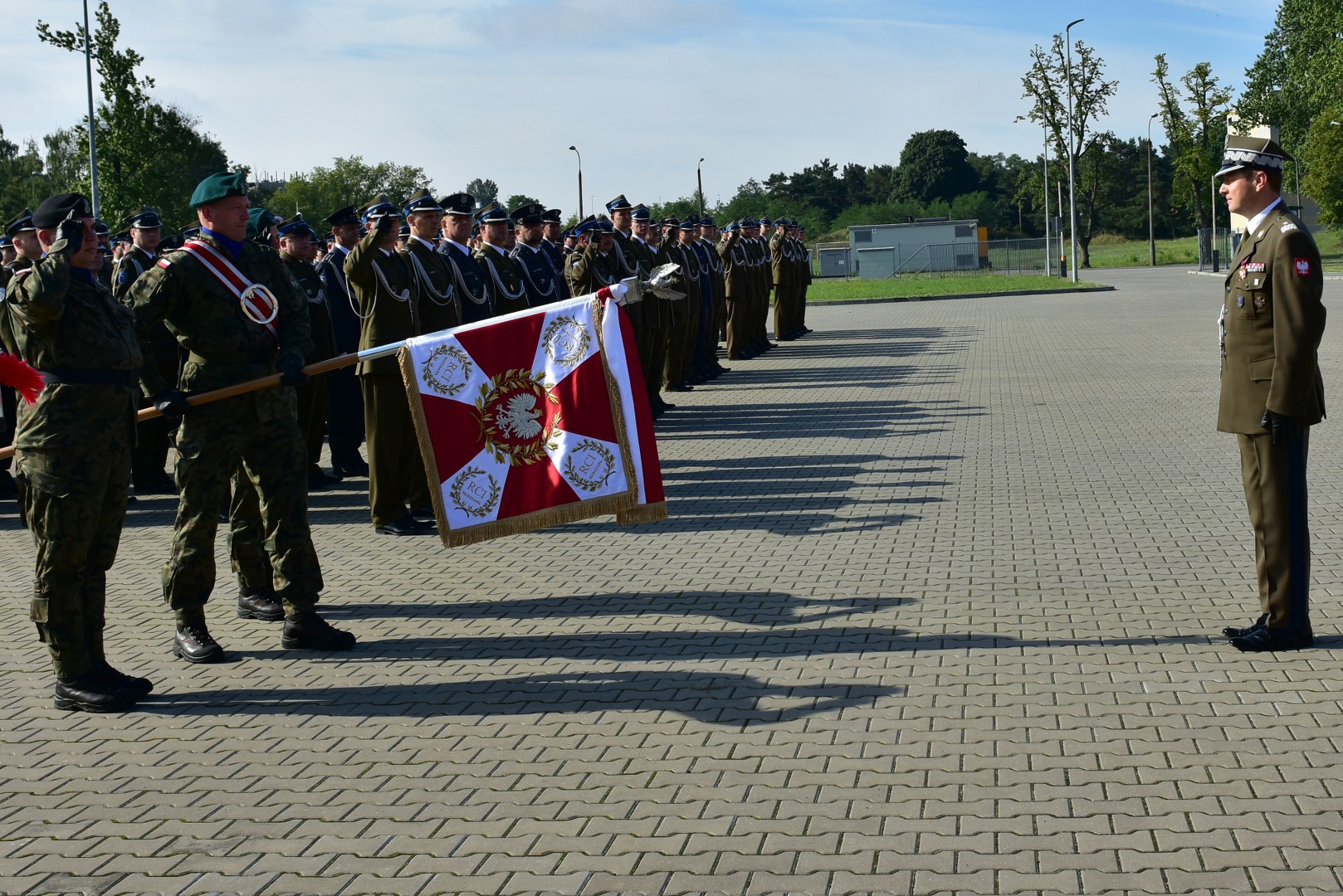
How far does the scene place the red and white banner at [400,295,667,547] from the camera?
7.24 metres

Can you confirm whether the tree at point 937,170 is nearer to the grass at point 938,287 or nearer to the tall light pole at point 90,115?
the grass at point 938,287

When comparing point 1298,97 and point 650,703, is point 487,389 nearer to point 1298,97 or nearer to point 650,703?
point 650,703

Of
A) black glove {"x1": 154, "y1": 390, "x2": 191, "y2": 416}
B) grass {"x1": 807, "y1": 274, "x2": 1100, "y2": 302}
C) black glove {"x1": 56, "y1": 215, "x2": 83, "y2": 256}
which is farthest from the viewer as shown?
grass {"x1": 807, "y1": 274, "x2": 1100, "y2": 302}

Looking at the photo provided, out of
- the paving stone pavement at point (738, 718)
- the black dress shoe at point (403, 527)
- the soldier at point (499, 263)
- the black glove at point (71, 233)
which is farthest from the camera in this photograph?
the soldier at point (499, 263)

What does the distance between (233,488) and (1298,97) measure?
92.8 metres

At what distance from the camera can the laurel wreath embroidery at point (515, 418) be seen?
288 inches

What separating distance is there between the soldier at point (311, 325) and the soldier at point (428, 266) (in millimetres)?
1354

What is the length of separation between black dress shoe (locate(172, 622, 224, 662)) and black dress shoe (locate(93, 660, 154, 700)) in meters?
0.51

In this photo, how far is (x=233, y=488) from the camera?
25.4 feet

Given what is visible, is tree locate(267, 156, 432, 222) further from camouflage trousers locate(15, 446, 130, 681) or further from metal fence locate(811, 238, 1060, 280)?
camouflage trousers locate(15, 446, 130, 681)

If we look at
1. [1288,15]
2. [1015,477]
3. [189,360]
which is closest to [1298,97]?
[1288,15]

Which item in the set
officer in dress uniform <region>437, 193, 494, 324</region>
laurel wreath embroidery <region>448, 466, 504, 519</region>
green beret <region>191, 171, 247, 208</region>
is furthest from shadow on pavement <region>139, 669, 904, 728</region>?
officer in dress uniform <region>437, 193, 494, 324</region>

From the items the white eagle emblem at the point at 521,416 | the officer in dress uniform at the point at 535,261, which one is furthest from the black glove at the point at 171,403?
the officer in dress uniform at the point at 535,261

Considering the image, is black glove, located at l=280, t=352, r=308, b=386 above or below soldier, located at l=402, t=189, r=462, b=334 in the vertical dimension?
below
